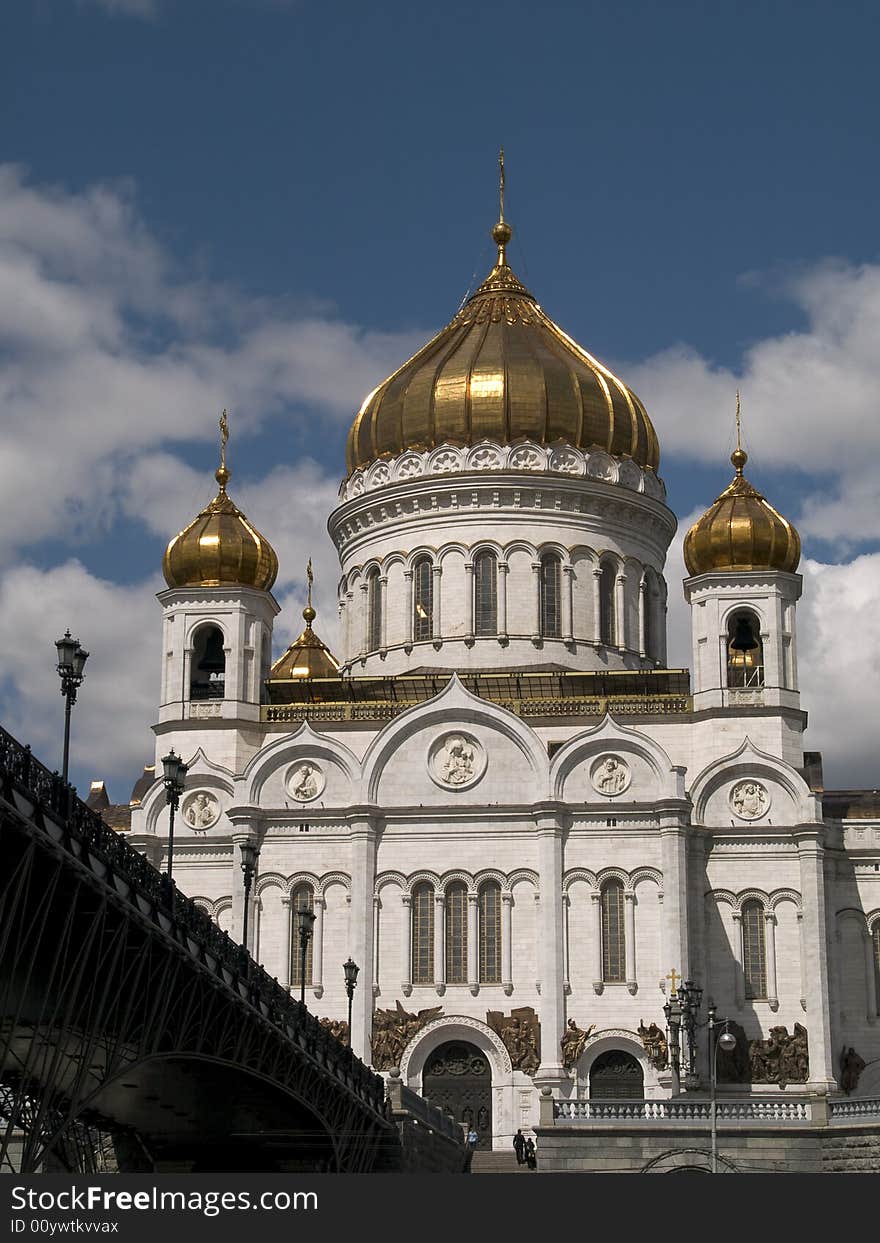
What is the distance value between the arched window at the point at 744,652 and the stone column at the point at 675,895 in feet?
16.4

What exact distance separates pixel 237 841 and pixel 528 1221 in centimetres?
3290

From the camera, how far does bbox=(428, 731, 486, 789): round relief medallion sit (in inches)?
2207

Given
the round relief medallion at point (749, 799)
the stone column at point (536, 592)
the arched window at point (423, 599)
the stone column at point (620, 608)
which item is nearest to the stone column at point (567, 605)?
the stone column at point (536, 592)

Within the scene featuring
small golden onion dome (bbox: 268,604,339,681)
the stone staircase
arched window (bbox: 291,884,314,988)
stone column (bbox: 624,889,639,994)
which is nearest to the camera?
the stone staircase

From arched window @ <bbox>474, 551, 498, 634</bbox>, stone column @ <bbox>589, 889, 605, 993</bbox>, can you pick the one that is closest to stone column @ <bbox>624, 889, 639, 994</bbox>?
stone column @ <bbox>589, 889, 605, 993</bbox>

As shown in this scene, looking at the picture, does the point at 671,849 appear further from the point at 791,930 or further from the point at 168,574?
the point at 168,574

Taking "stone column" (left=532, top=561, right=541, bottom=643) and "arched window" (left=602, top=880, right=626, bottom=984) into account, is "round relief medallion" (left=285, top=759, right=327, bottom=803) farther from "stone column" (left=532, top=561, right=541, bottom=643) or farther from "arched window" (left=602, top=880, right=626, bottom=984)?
"stone column" (left=532, top=561, right=541, bottom=643)

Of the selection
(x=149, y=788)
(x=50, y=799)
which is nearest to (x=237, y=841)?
(x=149, y=788)

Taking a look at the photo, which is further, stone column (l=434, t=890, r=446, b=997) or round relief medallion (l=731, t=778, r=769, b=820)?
round relief medallion (l=731, t=778, r=769, b=820)

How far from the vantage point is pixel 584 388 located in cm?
6322

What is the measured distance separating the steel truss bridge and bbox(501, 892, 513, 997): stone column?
10452 mm

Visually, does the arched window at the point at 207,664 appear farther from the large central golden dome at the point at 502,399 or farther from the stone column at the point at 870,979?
A: the stone column at the point at 870,979

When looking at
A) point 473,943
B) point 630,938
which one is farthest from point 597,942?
point 473,943

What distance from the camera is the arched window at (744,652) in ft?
189
